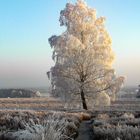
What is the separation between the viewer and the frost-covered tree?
38969 millimetres

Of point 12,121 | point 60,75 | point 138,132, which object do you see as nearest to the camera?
point 138,132

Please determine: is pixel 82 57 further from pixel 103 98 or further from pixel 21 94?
pixel 21 94

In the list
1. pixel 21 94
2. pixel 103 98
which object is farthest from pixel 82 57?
pixel 21 94

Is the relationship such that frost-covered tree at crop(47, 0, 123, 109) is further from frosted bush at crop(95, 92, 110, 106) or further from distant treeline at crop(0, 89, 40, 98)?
distant treeline at crop(0, 89, 40, 98)

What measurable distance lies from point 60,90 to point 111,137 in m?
24.3

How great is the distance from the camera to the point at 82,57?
1543 inches

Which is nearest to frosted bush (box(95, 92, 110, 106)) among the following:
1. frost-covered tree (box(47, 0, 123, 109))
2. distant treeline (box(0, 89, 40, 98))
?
frost-covered tree (box(47, 0, 123, 109))

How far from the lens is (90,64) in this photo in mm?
39375

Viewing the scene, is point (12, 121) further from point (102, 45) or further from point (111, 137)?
point (102, 45)

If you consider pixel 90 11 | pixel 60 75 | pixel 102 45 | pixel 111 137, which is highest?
pixel 90 11

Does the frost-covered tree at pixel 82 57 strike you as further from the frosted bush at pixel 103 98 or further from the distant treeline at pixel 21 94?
the distant treeline at pixel 21 94

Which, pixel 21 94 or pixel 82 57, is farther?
pixel 21 94

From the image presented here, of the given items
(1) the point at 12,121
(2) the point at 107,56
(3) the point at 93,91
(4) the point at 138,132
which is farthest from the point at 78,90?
(4) the point at 138,132

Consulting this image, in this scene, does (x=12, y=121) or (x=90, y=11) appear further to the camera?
(x=90, y=11)
